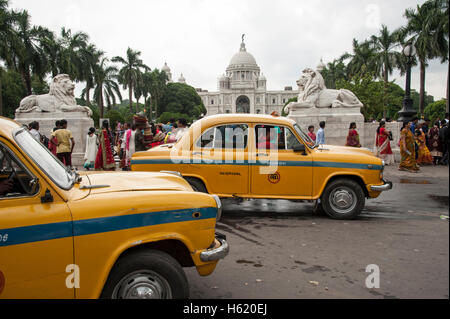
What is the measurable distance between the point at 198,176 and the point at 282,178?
1492 millimetres

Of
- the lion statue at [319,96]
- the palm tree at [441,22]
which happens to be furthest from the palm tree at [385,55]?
the lion statue at [319,96]

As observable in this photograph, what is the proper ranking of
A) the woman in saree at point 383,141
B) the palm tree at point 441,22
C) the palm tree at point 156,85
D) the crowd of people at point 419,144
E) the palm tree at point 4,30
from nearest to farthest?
1. the palm tree at point 441,22
2. the crowd of people at point 419,144
3. the woman in saree at point 383,141
4. the palm tree at point 4,30
5. the palm tree at point 156,85

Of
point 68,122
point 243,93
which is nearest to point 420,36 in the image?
point 68,122

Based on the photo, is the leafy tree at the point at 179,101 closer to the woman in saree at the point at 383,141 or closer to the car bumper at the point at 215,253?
the woman in saree at the point at 383,141

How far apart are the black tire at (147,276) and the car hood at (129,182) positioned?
0.57 metres

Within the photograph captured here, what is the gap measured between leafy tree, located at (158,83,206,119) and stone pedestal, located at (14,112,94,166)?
65.4 m

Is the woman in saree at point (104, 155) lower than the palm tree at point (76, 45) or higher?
lower

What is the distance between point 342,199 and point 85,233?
5.12 meters

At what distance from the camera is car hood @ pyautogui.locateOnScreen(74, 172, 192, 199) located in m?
3.19

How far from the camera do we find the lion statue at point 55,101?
1639cm

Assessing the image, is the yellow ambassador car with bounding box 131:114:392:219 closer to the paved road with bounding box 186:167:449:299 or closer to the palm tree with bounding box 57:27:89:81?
the paved road with bounding box 186:167:449:299

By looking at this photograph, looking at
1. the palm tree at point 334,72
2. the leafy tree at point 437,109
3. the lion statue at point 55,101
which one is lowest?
the lion statue at point 55,101

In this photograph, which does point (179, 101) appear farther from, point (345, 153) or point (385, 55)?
point (345, 153)

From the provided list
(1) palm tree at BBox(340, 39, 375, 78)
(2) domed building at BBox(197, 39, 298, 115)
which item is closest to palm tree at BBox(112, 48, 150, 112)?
(1) palm tree at BBox(340, 39, 375, 78)
